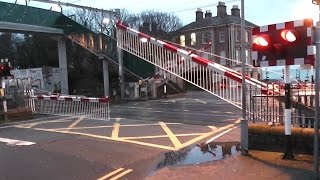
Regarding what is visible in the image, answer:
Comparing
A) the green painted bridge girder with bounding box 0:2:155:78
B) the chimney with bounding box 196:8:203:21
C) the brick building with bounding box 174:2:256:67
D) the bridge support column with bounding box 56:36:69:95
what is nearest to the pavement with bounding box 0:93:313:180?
the green painted bridge girder with bounding box 0:2:155:78

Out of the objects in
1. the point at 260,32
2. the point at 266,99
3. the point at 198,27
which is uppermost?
the point at 198,27

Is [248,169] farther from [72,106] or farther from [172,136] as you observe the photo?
[72,106]

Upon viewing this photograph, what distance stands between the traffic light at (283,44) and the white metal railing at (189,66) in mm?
4036

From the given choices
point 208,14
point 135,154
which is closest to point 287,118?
point 135,154

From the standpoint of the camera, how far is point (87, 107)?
2067 cm

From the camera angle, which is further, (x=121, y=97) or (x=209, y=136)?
(x=121, y=97)

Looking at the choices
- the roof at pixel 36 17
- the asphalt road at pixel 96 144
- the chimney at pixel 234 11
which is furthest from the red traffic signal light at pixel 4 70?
the chimney at pixel 234 11

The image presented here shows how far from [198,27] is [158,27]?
19.5ft

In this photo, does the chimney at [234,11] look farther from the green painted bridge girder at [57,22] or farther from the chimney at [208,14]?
the green painted bridge girder at [57,22]

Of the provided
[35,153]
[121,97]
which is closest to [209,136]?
[35,153]

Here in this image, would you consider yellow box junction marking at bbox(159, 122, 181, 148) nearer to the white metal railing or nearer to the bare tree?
the white metal railing

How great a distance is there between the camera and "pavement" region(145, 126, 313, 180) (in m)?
7.97

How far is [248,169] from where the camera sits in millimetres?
8508

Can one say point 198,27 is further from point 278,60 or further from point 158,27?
point 278,60
